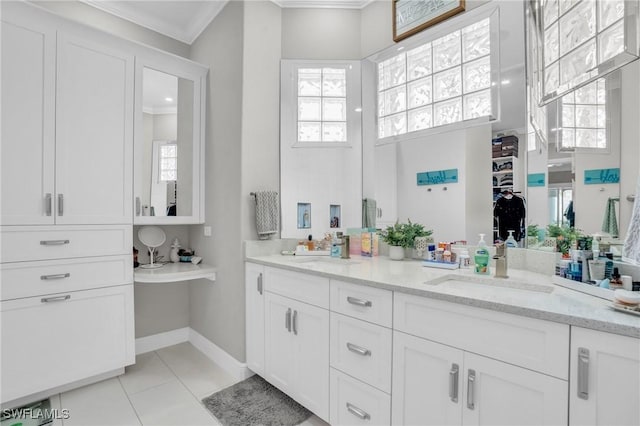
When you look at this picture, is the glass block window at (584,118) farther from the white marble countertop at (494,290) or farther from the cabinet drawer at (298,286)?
the cabinet drawer at (298,286)

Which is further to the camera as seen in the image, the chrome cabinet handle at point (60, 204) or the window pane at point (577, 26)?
the chrome cabinet handle at point (60, 204)

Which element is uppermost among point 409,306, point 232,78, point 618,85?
point 232,78

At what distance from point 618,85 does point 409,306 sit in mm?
1209

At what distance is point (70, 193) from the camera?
211 centimetres

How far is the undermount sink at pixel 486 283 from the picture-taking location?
1.38m

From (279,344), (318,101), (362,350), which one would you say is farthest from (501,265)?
(318,101)

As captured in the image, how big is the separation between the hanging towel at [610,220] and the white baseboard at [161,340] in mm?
3271

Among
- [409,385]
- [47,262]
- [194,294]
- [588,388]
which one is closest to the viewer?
[588,388]

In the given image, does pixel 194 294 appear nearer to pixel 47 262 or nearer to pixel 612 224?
pixel 47 262

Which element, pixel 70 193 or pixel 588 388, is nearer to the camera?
pixel 588 388

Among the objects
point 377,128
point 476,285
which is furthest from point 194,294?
point 476,285

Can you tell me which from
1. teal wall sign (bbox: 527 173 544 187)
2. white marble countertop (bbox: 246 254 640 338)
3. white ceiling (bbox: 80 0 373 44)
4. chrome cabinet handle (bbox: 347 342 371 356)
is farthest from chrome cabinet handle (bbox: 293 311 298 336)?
white ceiling (bbox: 80 0 373 44)

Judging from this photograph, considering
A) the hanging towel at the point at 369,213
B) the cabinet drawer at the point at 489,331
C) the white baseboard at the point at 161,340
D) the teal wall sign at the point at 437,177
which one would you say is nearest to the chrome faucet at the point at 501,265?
the cabinet drawer at the point at 489,331

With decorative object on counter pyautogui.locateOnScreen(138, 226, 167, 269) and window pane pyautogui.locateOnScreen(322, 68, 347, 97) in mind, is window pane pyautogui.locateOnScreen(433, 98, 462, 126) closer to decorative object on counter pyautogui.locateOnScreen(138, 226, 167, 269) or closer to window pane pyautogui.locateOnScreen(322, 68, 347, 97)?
window pane pyautogui.locateOnScreen(322, 68, 347, 97)
